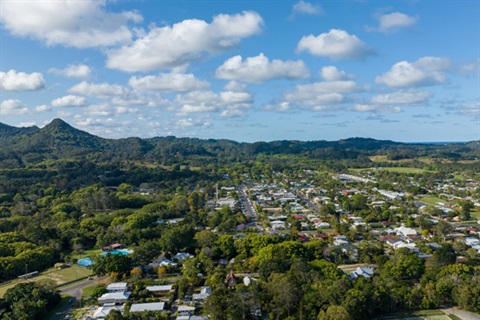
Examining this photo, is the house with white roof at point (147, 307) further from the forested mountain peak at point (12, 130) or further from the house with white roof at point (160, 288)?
the forested mountain peak at point (12, 130)

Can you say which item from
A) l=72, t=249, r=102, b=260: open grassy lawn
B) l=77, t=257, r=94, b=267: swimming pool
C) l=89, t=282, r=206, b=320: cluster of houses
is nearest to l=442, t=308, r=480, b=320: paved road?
l=89, t=282, r=206, b=320: cluster of houses

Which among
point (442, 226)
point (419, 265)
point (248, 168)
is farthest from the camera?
point (248, 168)

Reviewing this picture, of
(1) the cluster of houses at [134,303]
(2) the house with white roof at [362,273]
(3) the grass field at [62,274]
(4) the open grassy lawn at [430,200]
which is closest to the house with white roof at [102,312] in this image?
(1) the cluster of houses at [134,303]

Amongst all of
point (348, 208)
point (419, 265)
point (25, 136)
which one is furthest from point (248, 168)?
point (25, 136)

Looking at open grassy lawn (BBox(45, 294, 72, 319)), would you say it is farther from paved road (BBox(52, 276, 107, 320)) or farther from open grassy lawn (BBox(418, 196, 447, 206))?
open grassy lawn (BBox(418, 196, 447, 206))

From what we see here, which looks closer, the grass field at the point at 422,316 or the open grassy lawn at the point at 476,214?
the grass field at the point at 422,316

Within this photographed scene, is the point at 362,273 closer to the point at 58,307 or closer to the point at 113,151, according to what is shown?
the point at 58,307

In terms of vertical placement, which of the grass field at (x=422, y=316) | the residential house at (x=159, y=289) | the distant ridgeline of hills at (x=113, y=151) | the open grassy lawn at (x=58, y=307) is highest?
the distant ridgeline of hills at (x=113, y=151)

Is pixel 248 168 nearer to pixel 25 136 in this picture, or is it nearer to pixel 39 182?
pixel 39 182

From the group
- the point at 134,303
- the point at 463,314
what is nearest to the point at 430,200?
the point at 463,314
